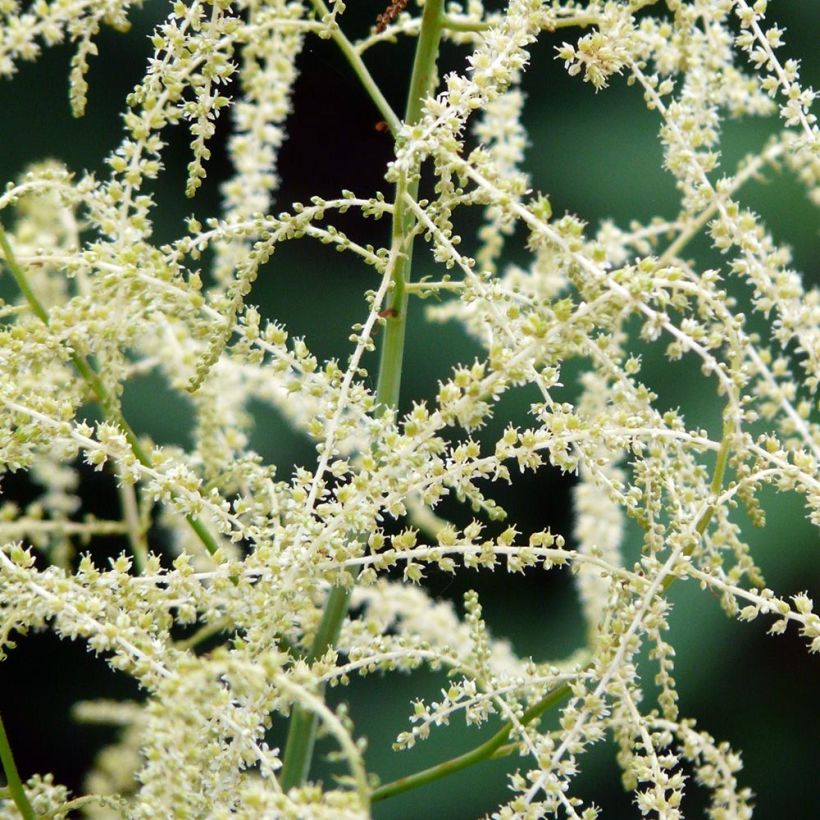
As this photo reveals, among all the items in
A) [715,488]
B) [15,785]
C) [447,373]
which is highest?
[447,373]

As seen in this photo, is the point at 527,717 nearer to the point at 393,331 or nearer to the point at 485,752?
the point at 485,752

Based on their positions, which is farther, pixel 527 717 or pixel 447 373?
pixel 447 373

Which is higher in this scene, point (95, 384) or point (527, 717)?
point (95, 384)

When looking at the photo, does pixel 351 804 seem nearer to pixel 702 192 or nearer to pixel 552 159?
pixel 702 192

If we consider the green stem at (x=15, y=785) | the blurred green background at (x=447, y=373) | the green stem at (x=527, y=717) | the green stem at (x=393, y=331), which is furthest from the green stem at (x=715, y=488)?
the blurred green background at (x=447, y=373)

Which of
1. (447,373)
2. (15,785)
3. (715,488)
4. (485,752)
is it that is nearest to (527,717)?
(485,752)

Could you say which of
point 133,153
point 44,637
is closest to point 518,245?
point 44,637

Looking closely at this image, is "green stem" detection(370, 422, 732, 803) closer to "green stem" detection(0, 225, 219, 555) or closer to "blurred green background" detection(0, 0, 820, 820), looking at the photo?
"green stem" detection(0, 225, 219, 555)
